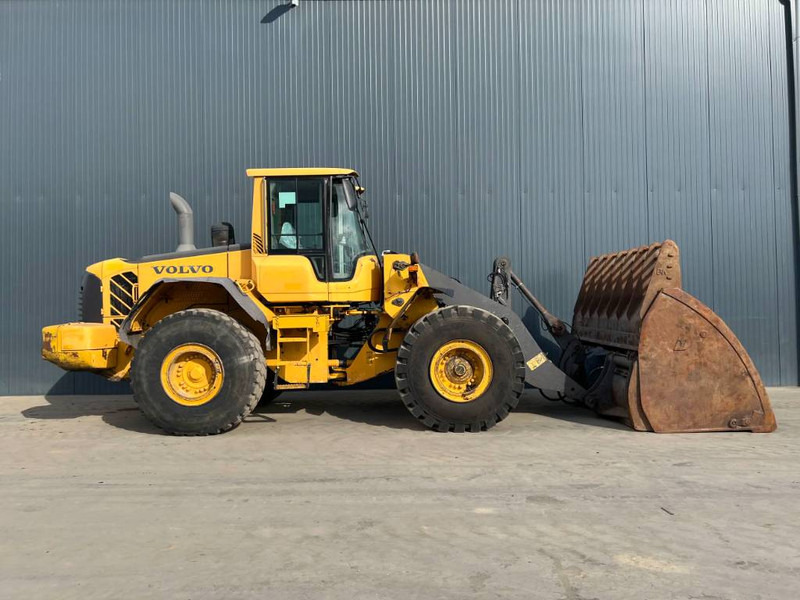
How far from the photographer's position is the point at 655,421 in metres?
6.40

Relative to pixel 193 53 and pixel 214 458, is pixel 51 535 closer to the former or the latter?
pixel 214 458

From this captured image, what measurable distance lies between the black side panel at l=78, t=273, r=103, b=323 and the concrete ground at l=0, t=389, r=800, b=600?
4.91 feet

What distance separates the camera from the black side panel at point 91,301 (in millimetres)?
7441

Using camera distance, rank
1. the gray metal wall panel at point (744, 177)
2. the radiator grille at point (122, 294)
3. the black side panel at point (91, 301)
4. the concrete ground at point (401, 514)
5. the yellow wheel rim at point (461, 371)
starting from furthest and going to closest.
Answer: the gray metal wall panel at point (744, 177), the black side panel at point (91, 301), the radiator grille at point (122, 294), the yellow wheel rim at point (461, 371), the concrete ground at point (401, 514)

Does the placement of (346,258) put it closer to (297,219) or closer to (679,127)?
(297,219)

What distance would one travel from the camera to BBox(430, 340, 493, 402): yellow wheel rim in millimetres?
6551

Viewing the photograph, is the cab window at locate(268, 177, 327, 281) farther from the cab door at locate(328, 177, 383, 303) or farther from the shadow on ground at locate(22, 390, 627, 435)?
the shadow on ground at locate(22, 390, 627, 435)

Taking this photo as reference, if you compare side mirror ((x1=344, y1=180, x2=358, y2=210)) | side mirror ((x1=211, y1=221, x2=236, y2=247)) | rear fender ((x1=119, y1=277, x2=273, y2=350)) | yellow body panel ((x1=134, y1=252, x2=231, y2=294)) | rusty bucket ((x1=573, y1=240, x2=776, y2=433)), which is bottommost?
rusty bucket ((x1=573, y1=240, x2=776, y2=433))

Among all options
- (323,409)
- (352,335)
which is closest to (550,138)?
(352,335)

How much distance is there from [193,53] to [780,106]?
10054mm

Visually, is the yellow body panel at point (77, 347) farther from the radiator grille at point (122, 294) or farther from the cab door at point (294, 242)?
the cab door at point (294, 242)

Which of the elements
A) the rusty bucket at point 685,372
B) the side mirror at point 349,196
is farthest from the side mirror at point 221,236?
the rusty bucket at point 685,372

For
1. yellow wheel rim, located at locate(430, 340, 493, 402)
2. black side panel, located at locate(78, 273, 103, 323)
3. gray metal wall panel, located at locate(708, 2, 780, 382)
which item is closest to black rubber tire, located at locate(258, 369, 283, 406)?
black side panel, located at locate(78, 273, 103, 323)

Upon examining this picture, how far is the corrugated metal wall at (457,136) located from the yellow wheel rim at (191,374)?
13.2ft
